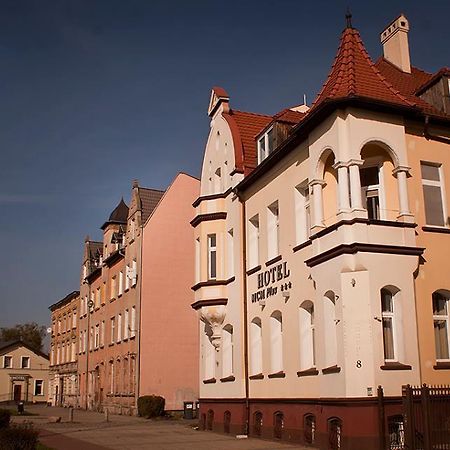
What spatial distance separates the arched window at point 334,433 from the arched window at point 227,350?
9351mm

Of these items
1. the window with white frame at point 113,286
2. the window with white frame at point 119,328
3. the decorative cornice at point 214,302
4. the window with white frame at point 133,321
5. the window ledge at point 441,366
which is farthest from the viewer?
the window with white frame at point 113,286

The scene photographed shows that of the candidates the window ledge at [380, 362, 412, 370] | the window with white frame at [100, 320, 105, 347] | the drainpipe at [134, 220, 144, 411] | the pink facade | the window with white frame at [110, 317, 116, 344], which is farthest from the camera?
the window with white frame at [100, 320, 105, 347]

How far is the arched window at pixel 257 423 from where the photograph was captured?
22.9 metres

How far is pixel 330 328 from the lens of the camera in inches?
702

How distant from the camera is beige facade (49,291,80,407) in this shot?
64.9 m

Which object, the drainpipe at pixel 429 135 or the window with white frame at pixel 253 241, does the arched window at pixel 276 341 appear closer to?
the window with white frame at pixel 253 241

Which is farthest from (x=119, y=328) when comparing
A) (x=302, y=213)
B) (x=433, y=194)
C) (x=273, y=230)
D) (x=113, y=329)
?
(x=433, y=194)

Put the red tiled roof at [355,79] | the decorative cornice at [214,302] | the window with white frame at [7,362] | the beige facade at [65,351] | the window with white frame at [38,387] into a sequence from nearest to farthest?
1. the red tiled roof at [355,79]
2. the decorative cornice at [214,302]
3. the beige facade at [65,351]
4. the window with white frame at [7,362]
5. the window with white frame at [38,387]

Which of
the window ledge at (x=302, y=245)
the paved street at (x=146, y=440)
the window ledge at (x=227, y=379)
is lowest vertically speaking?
the paved street at (x=146, y=440)

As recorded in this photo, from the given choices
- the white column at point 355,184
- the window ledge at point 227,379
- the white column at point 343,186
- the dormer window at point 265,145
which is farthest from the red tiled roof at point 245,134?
the white column at point 355,184

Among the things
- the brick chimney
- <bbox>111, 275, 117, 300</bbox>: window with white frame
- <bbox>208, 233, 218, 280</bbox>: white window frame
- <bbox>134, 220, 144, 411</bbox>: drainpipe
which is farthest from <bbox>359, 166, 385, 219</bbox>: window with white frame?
<bbox>111, 275, 117, 300</bbox>: window with white frame

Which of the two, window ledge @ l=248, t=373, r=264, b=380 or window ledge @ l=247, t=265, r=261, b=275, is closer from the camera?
window ledge @ l=248, t=373, r=264, b=380

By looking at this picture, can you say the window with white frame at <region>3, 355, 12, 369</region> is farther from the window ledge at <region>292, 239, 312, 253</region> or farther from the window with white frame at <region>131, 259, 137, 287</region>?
the window ledge at <region>292, 239, 312, 253</region>

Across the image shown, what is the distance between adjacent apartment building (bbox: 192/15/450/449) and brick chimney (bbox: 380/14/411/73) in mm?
51
